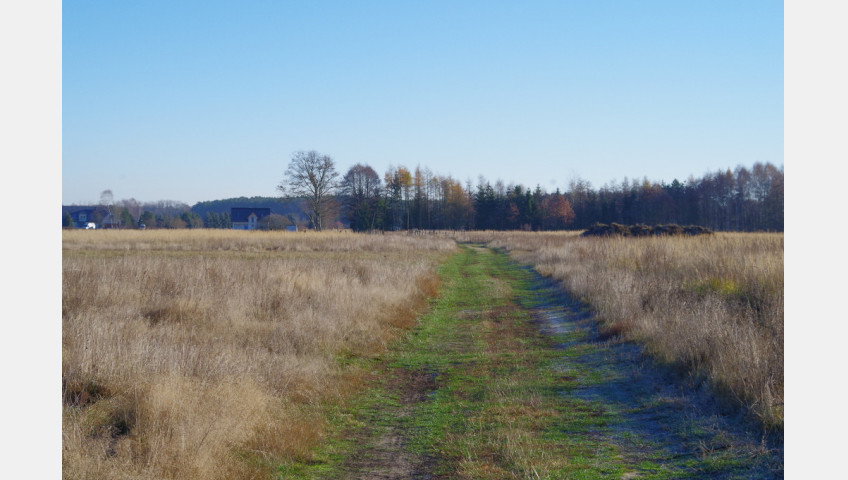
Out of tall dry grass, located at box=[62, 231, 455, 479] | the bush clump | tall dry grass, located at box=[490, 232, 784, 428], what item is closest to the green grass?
tall dry grass, located at box=[62, 231, 455, 479]

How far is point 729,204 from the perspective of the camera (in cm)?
5294

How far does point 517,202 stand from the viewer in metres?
82.5

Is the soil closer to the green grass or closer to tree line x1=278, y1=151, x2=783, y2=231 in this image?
the green grass

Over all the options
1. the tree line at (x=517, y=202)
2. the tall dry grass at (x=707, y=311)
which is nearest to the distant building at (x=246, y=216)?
the tree line at (x=517, y=202)

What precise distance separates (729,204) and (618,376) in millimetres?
52612

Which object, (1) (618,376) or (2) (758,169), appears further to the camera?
(2) (758,169)

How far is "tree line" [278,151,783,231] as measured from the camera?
52125 millimetres

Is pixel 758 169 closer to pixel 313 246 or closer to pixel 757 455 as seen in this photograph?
pixel 313 246

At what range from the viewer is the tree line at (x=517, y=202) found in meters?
52.1

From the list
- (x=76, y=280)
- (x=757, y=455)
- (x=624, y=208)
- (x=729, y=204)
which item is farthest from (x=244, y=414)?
(x=624, y=208)

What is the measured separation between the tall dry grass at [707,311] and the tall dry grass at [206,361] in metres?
4.29

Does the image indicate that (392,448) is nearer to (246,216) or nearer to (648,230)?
(648,230)

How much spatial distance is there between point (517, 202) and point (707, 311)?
74.5 m

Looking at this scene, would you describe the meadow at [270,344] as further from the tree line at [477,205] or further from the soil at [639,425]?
the tree line at [477,205]
